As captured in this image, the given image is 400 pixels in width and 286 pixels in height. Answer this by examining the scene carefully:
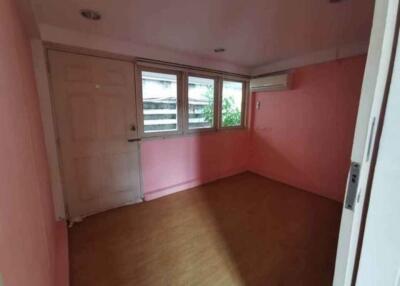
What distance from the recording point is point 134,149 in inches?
103

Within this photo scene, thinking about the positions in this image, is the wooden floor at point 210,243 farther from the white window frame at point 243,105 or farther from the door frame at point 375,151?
the white window frame at point 243,105

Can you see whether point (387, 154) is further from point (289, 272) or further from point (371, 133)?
point (289, 272)

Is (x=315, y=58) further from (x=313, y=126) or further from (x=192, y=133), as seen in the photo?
(x=192, y=133)

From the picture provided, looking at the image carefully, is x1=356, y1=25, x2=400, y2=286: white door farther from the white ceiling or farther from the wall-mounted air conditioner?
the wall-mounted air conditioner

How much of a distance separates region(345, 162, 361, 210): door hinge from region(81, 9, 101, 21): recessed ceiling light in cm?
217

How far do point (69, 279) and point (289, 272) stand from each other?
5.63 ft

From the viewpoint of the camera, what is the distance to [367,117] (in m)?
0.55

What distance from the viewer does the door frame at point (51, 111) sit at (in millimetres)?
1916

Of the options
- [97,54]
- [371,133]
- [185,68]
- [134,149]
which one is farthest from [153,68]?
[371,133]

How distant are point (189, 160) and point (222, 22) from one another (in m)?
1.99

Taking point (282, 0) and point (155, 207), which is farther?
point (155, 207)

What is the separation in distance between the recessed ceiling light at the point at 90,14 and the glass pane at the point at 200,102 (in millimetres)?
1466

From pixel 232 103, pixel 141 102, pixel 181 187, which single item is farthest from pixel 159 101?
pixel 232 103

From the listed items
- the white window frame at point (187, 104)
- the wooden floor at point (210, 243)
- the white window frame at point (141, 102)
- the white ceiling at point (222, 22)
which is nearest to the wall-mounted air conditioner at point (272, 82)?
the white ceiling at point (222, 22)
